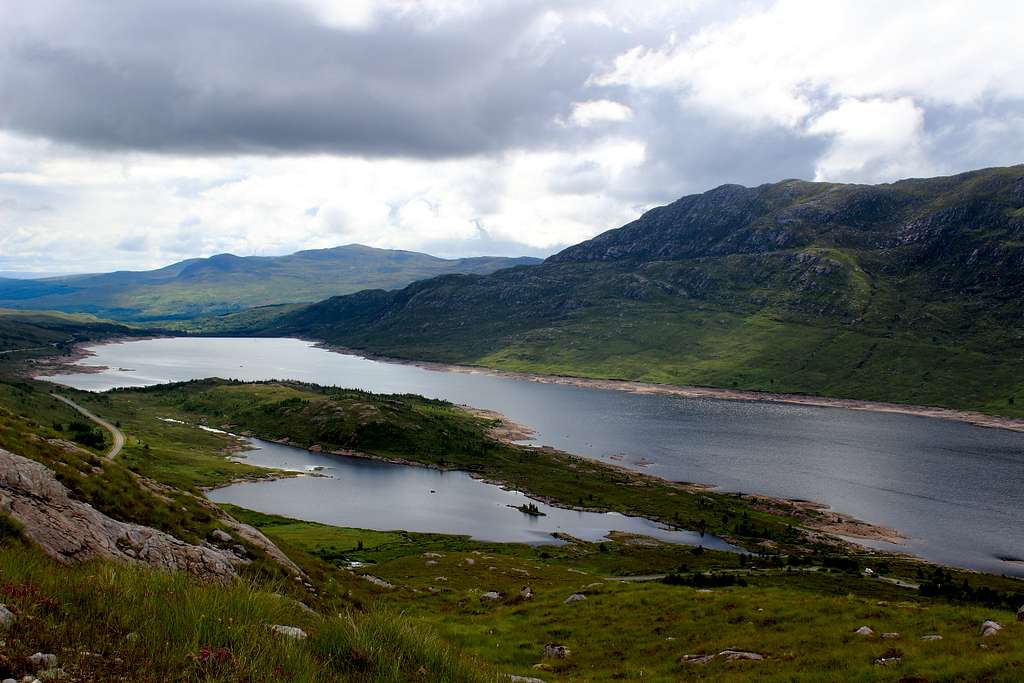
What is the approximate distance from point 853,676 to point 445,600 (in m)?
31.9

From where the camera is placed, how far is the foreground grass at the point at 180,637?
8.00 m

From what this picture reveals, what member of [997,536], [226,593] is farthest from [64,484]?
[997,536]

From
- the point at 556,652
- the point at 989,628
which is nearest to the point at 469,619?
the point at 556,652

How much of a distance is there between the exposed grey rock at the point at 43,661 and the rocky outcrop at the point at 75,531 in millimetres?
11900

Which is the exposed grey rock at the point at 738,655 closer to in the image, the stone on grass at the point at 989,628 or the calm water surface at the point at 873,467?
the stone on grass at the point at 989,628

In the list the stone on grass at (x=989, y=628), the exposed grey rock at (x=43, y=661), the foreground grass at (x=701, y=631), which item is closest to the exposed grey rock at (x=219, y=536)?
the foreground grass at (x=701, y=631)

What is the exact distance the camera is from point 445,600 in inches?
1797

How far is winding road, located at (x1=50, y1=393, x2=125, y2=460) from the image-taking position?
123 metres

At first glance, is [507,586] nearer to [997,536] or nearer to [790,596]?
[790,596]

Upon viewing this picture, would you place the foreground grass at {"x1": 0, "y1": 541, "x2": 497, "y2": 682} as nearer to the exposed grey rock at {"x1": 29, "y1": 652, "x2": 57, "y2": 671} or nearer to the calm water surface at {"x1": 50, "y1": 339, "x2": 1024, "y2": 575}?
the exposed grey rock at {"x1": 29, "y1": 652, "x2": 57, "y2": 671}

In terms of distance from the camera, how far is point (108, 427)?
151 m

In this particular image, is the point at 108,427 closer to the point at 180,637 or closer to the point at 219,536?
the point at 219,536

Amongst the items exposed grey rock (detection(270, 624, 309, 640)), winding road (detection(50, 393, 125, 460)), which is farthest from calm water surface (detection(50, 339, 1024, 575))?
exposed grey rock (detection(270, 624, 309, 640))

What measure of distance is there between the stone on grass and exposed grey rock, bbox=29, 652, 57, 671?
86.6 feet
